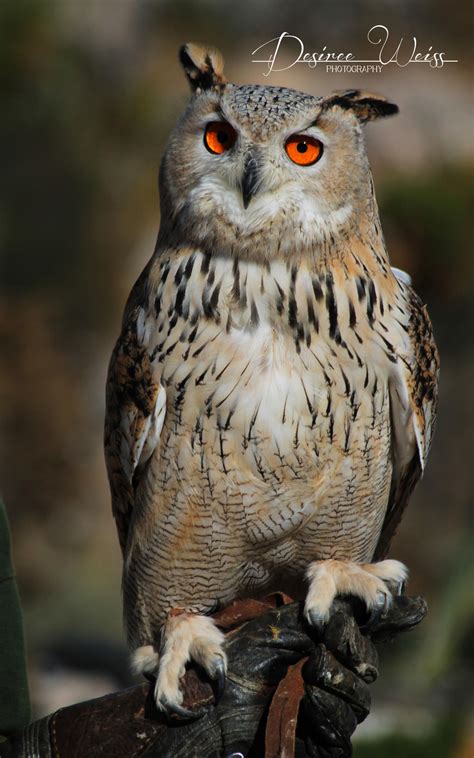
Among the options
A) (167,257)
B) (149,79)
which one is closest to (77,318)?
(149,79)

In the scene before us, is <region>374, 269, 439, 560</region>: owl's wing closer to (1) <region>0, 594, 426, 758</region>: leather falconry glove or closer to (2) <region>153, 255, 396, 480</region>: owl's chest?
(2) <region>153, 255, 396, 480</region>: owl's chest

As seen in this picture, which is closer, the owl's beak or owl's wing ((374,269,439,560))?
the owl's beak

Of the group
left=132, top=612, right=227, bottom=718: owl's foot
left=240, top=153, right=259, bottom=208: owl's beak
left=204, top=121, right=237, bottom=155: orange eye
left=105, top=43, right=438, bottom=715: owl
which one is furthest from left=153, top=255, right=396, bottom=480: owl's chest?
left=132, top=612, right=227, bottom=718: owl's foot

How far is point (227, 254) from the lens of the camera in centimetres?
213

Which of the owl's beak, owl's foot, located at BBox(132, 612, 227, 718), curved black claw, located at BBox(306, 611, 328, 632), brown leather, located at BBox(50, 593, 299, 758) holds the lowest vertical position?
brown leather, located at BBox(50, 593, 299, 758)

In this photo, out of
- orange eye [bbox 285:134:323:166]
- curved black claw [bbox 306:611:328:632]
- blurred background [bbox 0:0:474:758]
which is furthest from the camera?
blurred background [bbox 0:0:474:758]

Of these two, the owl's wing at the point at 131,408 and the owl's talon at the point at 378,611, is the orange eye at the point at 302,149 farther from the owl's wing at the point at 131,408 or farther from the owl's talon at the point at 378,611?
the owl's talon at the point at 378,611

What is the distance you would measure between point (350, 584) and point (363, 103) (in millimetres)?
1046

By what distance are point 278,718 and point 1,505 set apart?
2.15 feet

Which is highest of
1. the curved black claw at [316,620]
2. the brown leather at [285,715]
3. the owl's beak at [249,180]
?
the owl's beak at [249,180]

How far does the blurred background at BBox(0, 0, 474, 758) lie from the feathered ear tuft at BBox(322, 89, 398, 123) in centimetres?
279

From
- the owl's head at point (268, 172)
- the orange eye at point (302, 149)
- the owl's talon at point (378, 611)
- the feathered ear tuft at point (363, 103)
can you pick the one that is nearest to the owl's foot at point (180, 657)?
the owl's talon at point (378, 611)

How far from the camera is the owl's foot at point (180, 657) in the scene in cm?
202

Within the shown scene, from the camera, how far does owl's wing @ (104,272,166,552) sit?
218 centimetres
